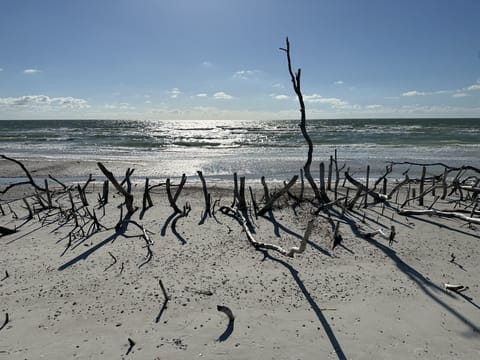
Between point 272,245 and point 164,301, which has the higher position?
point 272,245

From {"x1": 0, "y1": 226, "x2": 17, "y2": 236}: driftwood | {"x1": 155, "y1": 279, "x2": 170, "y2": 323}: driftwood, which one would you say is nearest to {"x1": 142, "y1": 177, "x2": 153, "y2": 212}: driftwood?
{"x1": 0, "y1": 226, "x2": 17, "y2": 236}: driftwood

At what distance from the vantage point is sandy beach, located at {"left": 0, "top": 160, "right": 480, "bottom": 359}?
2924mm

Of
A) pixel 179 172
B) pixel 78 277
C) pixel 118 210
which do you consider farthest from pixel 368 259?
pixel 179 172

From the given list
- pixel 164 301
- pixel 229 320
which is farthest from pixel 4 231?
pixel 229 320

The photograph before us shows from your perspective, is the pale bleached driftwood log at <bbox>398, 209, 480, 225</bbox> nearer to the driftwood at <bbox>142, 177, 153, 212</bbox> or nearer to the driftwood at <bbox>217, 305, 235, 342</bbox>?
the driftwood at <bbox>217, 305, 235, 342</bbox>

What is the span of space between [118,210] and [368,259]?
534 centimetres

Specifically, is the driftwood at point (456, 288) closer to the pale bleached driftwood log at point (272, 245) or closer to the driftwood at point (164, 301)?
the pale bleached driftwood log at point (272, 245)

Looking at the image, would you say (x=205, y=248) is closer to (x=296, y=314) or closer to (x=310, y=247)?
(x=310, y=247)

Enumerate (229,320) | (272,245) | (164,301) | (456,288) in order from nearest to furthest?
(229,320) < (164,301) < (456,288) < (272,245)

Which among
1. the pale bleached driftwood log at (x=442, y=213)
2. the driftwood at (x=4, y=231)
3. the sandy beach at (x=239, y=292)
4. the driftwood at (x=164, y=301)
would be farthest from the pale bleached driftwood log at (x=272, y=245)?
the driftwood at (x=4, y=231)

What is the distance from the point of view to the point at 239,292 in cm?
375

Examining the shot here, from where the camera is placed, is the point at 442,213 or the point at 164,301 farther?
the point at 442,213

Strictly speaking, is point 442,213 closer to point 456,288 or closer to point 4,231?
point 456,288

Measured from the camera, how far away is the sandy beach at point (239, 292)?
2924 millimetres
